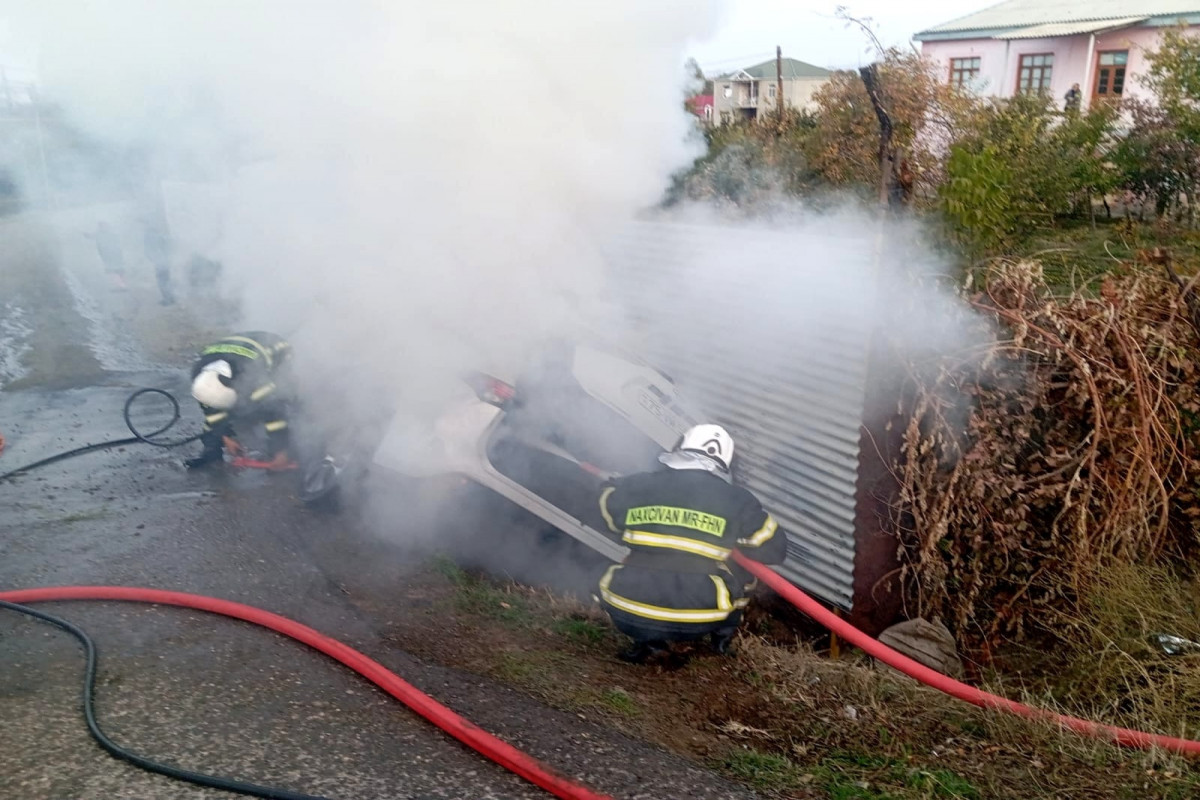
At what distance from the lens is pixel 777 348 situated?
16.0 feet

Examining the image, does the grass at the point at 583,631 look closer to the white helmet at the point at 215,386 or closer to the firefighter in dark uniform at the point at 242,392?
the firefighter in dark uniform at the point at 242,392

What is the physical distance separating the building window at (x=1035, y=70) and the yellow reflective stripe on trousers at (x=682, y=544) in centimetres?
2312

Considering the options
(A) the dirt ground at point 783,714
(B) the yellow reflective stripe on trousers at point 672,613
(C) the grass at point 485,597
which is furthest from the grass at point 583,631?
(B) the yellow reflective stripe on trousers at point 672,613

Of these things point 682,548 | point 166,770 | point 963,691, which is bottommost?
point 963,691

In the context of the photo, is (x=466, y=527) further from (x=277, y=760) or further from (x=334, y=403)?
(x=277, y=760)

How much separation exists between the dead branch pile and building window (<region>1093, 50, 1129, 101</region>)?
21.2 meters

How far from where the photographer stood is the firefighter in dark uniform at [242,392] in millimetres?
5992

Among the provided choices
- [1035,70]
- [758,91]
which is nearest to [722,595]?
[758,91]

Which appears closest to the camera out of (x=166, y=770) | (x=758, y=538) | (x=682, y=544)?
(x=166, y=770)

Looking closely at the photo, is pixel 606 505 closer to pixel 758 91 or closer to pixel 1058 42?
pixel 758 91

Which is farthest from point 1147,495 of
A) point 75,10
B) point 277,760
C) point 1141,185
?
point 1141,185

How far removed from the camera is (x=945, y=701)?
3.69 meters

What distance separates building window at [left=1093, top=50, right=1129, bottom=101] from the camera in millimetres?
21906

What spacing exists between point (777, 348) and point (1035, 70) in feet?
74.3
